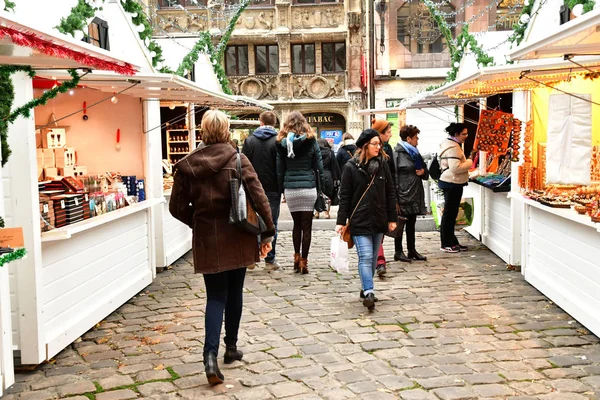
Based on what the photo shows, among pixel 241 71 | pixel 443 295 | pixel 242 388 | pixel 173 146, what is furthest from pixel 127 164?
pixel 241 71

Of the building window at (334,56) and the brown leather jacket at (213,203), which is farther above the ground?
the building window at (334,56)

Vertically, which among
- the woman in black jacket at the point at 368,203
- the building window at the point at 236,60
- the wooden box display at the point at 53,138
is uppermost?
the building window at the point at 236,60

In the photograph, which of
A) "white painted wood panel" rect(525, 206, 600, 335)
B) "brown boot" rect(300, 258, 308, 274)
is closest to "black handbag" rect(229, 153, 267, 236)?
"white painted wood panel" rect(525, 206, 600, 335)

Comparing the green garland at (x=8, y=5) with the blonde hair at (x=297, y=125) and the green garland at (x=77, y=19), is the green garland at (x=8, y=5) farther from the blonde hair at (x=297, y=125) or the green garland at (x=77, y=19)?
the blonde hair at (x=297, y=125)

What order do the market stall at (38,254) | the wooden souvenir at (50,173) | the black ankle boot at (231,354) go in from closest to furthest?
1. the market stall at (38,254)
2. the black ankle boot at (231,354)
3. the wooden souvenir at (50,173)

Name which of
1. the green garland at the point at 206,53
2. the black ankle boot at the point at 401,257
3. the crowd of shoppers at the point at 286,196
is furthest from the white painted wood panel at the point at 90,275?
the green garland at the point at 206,53

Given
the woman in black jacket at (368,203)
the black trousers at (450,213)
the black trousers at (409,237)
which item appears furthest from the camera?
the black trousers at (450,213)

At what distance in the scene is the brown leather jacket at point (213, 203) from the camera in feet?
16.4

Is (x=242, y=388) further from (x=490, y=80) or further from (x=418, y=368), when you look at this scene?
(x=490, y=80)

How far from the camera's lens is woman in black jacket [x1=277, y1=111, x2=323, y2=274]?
343 inches

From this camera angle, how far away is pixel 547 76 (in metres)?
7.25

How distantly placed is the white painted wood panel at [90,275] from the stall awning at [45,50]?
1.57 metres

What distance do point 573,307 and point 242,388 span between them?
3.21m

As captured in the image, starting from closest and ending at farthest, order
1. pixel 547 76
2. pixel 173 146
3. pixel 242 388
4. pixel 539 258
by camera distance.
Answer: pixel 242 388 < pixel 547 76 < pixel 539 258 < pixel 173 146
